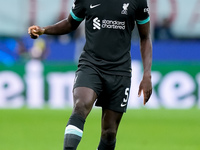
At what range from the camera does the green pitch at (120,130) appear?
432 inches

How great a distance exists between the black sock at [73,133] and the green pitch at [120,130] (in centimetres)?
335

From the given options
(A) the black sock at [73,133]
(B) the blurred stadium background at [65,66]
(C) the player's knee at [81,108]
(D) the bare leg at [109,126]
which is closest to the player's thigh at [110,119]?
(D) the bare leg at [109,126]

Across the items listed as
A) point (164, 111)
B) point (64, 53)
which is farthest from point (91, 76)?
point (64, 53)

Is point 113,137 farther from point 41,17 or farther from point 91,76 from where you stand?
point 41,17

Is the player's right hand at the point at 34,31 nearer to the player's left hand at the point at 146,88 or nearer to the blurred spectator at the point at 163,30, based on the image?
the player's left hand at the point at 146,88

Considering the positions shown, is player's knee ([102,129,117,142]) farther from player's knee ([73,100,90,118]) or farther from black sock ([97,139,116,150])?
player's knee ([73,100,90,118])

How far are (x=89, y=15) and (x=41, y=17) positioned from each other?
1684 cm

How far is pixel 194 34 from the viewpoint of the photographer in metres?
24.9

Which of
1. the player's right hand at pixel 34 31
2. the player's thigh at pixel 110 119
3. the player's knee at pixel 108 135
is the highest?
Answer: the player's right hand at pixel 34 31

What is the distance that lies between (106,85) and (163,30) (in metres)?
16.8

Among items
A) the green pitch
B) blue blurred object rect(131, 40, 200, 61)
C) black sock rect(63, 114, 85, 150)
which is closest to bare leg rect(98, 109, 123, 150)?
black sock rect(63, 114, 85, 150)

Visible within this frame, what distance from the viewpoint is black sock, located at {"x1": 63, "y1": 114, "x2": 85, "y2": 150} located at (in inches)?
270

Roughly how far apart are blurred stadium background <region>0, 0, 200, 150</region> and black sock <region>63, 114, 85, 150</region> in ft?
11.7

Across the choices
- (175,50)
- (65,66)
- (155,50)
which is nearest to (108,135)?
(65,66)
